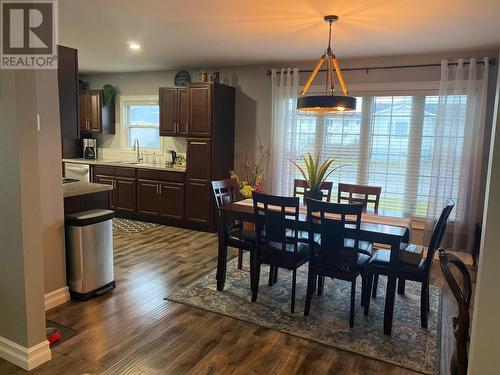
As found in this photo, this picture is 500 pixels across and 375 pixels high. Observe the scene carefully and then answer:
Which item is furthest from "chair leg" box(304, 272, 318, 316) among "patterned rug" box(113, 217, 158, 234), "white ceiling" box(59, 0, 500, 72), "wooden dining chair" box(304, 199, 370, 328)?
"patterned rug" box(113, 217, 158, 234)

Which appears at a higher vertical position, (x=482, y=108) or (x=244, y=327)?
(x=482, y=108)

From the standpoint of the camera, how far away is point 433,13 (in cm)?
307

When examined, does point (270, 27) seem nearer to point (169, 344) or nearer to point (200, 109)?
point (200, 109)

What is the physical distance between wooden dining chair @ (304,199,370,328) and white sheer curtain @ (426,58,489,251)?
208 centimetres

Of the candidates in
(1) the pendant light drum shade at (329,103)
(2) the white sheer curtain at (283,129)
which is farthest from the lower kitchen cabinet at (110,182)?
(1) the pendant light drum shade at (329,103)

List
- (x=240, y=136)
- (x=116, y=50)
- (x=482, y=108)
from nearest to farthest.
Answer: (x=482, y=108) < (x=116, y=50) < (x=240, y=136)

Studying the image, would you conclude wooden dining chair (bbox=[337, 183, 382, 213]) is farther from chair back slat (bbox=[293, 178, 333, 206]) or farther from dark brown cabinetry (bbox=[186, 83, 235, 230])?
dark brown cabinetry (bbox=[186, 83, 235, 230])

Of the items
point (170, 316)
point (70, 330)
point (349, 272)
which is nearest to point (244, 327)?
point (170, 316)

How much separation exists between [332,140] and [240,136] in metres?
1.43

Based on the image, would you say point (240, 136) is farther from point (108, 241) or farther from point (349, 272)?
point (349, 272)

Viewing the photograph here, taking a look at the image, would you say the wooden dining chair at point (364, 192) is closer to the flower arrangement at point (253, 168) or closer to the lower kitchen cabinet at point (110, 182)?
the flower arrangement at point (253, 168)

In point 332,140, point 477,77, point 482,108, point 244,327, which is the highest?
point 477,77

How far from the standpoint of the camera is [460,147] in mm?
4348

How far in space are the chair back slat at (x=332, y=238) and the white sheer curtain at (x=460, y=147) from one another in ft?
7.01
